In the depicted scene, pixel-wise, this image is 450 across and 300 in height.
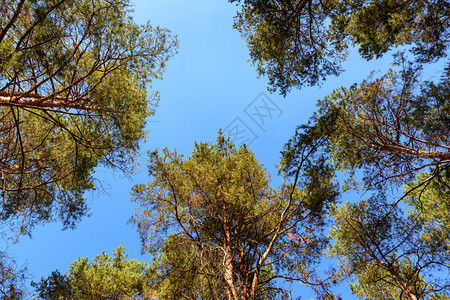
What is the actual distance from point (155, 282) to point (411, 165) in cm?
817

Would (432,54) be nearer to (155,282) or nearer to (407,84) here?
(407,84)

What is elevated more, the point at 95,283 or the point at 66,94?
the point at 66,94

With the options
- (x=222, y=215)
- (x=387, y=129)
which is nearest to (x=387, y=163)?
(x=387, y=129)

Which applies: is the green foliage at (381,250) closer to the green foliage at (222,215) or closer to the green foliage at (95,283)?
the green foliage at (222,215)

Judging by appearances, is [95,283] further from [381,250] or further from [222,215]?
[381,250]

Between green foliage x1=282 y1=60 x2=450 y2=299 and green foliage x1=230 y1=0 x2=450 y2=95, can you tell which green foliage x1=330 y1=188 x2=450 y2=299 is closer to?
green foliage x1=282 y1=60 x2=450 y2=299

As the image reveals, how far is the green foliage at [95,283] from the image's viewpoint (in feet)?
25.0

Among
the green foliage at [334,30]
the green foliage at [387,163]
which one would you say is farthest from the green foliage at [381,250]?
the green foliage at [334,30]

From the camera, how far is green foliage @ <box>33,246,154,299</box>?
25.0 ft

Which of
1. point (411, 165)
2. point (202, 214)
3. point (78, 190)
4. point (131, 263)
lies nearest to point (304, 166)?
point (411, 165)

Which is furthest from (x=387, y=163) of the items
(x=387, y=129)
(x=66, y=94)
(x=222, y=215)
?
(x=66, y=94)

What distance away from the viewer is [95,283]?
8227mm

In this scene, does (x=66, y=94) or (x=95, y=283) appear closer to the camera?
(x=66, y=94)

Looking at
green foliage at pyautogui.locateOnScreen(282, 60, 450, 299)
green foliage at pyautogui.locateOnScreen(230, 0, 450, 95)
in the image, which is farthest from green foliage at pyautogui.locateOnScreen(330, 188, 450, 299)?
green foliage at pyautogui.locateOnScreen(230, 0, 450, 95)
